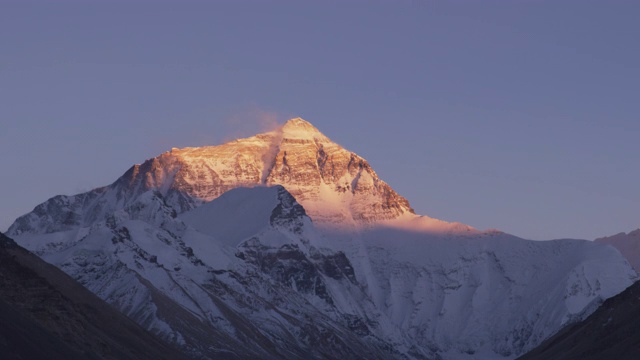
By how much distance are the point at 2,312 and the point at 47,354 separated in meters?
9.19

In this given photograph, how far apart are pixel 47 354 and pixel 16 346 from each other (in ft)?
37.0

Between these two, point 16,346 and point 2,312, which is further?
point 2,312

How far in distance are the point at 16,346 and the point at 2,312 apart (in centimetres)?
1705

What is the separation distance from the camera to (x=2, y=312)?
19912 cm

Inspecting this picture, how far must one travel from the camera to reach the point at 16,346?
183 metres

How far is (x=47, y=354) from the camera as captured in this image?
193875mm
